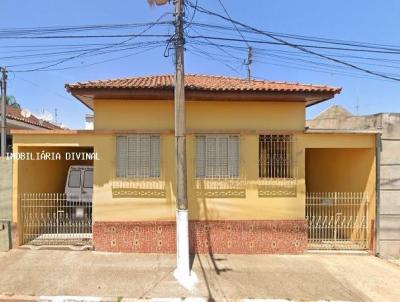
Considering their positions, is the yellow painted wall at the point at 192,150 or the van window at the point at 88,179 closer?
the yellow painted wall at the point at 192,150

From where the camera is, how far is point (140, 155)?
23.0ft

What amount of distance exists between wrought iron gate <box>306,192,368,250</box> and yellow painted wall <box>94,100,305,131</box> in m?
2.10

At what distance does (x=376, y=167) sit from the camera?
704 centimetres

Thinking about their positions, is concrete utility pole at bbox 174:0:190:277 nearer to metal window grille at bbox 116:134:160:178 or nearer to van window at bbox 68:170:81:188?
metal window grille at bbox 116:134:160:178

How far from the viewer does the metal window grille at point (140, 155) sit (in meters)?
6.99

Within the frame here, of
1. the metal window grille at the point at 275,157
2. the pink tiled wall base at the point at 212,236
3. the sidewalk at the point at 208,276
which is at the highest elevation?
the metal window grille at the point at 275,157

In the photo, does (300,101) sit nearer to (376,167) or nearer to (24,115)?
(376,167)

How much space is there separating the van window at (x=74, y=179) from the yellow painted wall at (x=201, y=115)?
2.93 metres

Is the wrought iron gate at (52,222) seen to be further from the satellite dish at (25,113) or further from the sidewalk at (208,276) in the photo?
the satellite dish at (25,113)

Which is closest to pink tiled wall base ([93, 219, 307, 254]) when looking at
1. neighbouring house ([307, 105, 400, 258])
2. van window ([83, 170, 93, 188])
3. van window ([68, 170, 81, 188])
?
neighbouring house ([307, 105, 400, 258])

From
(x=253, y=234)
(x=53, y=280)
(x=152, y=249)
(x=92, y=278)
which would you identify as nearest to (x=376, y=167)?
(x=253, y=234)

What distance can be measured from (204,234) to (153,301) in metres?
2.35

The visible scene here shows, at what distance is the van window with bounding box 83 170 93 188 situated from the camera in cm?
906

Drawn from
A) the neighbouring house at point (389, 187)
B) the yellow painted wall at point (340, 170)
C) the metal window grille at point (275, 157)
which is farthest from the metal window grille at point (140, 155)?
the neighbouring house at point (389, 187)
